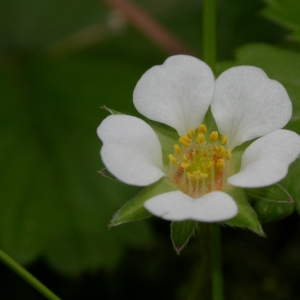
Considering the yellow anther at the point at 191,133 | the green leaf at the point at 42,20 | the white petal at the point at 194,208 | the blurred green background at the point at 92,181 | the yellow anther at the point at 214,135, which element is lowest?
Answer: the blurred green background at the point at 92,181

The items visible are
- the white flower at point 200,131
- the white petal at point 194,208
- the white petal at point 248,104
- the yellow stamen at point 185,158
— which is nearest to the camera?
the white petal at point 194,208

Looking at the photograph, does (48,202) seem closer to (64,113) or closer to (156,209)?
(64,113)

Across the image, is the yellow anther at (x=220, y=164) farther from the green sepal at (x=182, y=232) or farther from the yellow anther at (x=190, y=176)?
the green sepal at (x=182, y=232)

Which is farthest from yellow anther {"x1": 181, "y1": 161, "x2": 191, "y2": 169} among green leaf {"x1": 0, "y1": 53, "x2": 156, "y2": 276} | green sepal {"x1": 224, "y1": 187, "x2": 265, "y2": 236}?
green leaf {"x1": 0, "y1": 53, "x2": 156, "y2": 276}

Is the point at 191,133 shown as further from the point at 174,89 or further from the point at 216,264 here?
the point at 216,264

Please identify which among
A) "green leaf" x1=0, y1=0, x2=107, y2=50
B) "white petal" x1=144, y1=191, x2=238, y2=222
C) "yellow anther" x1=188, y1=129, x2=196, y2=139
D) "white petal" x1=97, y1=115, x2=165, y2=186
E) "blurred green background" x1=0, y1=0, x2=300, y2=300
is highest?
"green leaf" x1=0, y1=0, x2=107, y2=50

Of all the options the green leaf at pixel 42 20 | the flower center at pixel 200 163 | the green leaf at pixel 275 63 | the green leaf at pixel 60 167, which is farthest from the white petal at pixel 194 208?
the green leaf at pixel 42 20

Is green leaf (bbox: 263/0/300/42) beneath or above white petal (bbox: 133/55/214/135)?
above

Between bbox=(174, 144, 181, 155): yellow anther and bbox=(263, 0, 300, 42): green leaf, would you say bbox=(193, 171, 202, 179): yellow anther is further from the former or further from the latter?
bbox=(263, 0, 300, 42): green leaf
